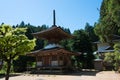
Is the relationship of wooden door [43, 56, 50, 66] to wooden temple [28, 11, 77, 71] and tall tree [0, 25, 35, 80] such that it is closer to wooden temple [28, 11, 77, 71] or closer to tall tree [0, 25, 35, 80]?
wooden temple [28, 11, 77, 71]

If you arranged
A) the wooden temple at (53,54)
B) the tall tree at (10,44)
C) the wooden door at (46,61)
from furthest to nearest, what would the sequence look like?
the wooden door at (46,61) → the wooden temple at (53,54) → the tall tree at (10,44)

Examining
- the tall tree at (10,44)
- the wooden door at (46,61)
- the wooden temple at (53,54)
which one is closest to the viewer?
the tall tree at (10,44)

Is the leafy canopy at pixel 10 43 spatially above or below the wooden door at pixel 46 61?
above

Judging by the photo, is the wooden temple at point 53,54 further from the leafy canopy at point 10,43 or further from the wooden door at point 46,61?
the leafy canopy at point 10,43

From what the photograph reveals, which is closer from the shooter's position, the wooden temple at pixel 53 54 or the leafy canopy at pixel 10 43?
the leafy canopy at pixel 10 43

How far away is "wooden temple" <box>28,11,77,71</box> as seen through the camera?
31.0m

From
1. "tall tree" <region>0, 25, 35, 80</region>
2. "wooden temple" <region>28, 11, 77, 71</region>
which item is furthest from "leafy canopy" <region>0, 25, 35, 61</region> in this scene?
"wooden temple" <region>28, 11, 77, 71</region>

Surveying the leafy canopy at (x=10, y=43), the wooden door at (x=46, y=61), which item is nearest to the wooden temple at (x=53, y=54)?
the wooden door at (x=46, y=61)

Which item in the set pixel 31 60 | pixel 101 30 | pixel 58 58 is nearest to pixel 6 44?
pixel 101 30

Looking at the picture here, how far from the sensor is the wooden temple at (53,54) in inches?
1221

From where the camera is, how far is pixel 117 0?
16.6 metres

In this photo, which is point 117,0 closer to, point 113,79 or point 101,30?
point 113,79

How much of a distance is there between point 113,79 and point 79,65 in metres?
26.5

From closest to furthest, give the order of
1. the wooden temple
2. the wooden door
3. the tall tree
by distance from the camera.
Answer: the tall tree < the wooden temple < the wooden door
